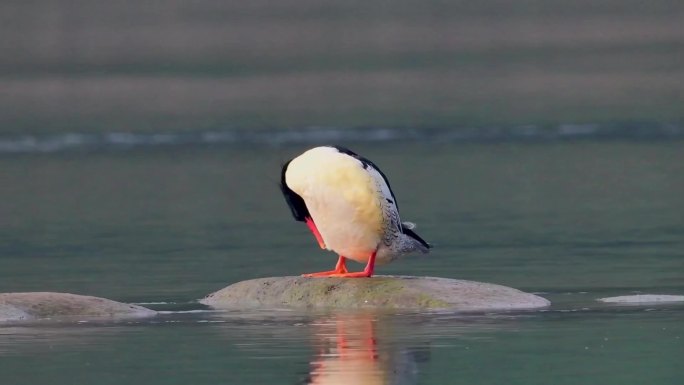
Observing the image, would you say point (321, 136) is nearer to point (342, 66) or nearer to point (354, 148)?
point (354, 148)

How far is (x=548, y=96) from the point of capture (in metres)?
49.4

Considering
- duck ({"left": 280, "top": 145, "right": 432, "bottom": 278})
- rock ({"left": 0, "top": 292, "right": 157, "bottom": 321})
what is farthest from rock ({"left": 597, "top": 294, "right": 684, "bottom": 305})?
rock ({"left": 0, "top": 292, "right": 157, "bottom": 321})

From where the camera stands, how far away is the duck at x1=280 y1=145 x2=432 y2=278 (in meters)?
15.4

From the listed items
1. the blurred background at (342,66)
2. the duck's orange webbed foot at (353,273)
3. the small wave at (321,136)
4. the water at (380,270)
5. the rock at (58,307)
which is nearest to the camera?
the water at (380,270)

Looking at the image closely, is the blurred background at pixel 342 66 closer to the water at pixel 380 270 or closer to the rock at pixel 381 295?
the water at pixel 380 270

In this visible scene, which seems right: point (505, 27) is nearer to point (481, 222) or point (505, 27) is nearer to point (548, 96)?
point (548, 96)

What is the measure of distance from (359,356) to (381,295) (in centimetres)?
260

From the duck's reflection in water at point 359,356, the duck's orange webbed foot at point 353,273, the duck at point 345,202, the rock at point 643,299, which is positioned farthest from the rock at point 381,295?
the duck's reflection in water at point 359,356

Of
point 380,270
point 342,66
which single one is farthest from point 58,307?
point 342,66

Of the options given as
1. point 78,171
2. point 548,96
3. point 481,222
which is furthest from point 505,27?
point 481,222

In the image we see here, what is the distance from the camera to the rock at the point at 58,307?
→ 15062 millimetres

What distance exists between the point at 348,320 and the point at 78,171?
826 inches

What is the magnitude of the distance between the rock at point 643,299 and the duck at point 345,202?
4.91 ft

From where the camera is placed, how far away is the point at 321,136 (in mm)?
41000
